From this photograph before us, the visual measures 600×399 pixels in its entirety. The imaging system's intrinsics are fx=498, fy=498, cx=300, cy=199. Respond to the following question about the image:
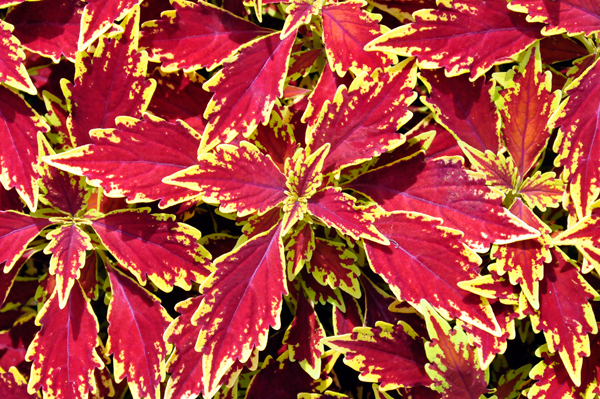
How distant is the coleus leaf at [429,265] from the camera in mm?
812

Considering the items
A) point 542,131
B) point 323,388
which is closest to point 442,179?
point 542,131

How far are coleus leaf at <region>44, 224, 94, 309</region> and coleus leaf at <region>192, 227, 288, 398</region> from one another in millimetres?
249

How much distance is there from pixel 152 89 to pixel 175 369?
50cm

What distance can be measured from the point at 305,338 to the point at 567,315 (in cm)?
47

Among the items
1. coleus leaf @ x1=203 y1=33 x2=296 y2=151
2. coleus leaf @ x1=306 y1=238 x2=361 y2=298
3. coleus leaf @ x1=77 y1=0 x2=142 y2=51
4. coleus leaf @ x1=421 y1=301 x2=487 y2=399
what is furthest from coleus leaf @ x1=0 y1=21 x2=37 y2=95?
coleus leaf @ x1=421 y1=301 x2=487 y2=399

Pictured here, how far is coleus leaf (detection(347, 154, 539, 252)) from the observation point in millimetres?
826

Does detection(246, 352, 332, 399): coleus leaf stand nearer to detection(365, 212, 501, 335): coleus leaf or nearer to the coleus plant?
the coleus plant

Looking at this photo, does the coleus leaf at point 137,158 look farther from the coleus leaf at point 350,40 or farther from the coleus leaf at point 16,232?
the coleus leaf at point 350,40

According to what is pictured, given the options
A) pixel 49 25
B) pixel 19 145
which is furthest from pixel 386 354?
pixel 49 25

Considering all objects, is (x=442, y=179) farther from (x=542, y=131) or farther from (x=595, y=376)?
(x=595, y=376)

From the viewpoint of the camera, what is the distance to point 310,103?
0.90m

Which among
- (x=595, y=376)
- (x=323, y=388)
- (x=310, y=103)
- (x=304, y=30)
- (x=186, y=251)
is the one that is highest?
(x=304, y=30)

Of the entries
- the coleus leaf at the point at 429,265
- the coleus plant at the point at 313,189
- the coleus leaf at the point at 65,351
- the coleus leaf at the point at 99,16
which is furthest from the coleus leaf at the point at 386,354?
the coleus leaf at the point at 99,16

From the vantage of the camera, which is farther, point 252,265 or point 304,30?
point 304,30
